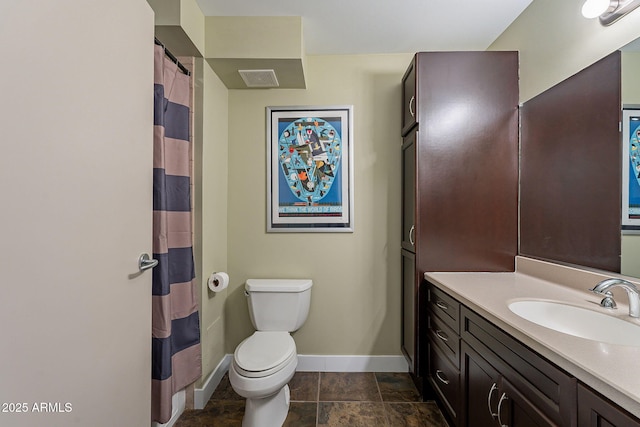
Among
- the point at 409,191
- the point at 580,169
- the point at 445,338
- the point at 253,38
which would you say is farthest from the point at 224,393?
the point at 580,169

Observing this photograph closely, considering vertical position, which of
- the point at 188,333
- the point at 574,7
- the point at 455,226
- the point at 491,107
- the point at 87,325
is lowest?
the point at 188,333

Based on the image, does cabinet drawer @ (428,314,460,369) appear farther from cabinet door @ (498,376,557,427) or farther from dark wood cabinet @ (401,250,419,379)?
cabinet door @ (498,376,557,427)

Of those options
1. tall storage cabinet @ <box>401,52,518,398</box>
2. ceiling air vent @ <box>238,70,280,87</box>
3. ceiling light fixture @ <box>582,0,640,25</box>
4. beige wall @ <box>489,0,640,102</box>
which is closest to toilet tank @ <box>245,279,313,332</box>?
tall storage cabinet @ <box>401,52,518,398</box>

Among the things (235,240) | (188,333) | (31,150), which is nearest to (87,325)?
(31,150)

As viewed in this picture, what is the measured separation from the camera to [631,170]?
3.92 feet

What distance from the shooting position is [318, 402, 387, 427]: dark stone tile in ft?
5.51

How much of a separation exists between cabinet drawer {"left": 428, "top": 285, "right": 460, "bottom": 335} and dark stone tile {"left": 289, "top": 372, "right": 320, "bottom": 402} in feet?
3.21

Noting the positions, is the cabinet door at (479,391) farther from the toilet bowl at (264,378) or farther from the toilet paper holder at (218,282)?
the toilet paper holder at (218,282)

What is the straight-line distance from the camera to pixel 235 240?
7.42 feet

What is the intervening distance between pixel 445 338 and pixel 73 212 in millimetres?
1706

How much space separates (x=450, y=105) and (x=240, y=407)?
2.31 metres

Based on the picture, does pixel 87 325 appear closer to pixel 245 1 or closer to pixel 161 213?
pixel 161 213

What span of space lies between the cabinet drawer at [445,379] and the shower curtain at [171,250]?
4.58 feet

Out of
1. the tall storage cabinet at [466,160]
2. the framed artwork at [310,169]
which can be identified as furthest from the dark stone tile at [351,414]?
the framed artwork at [310,169]
